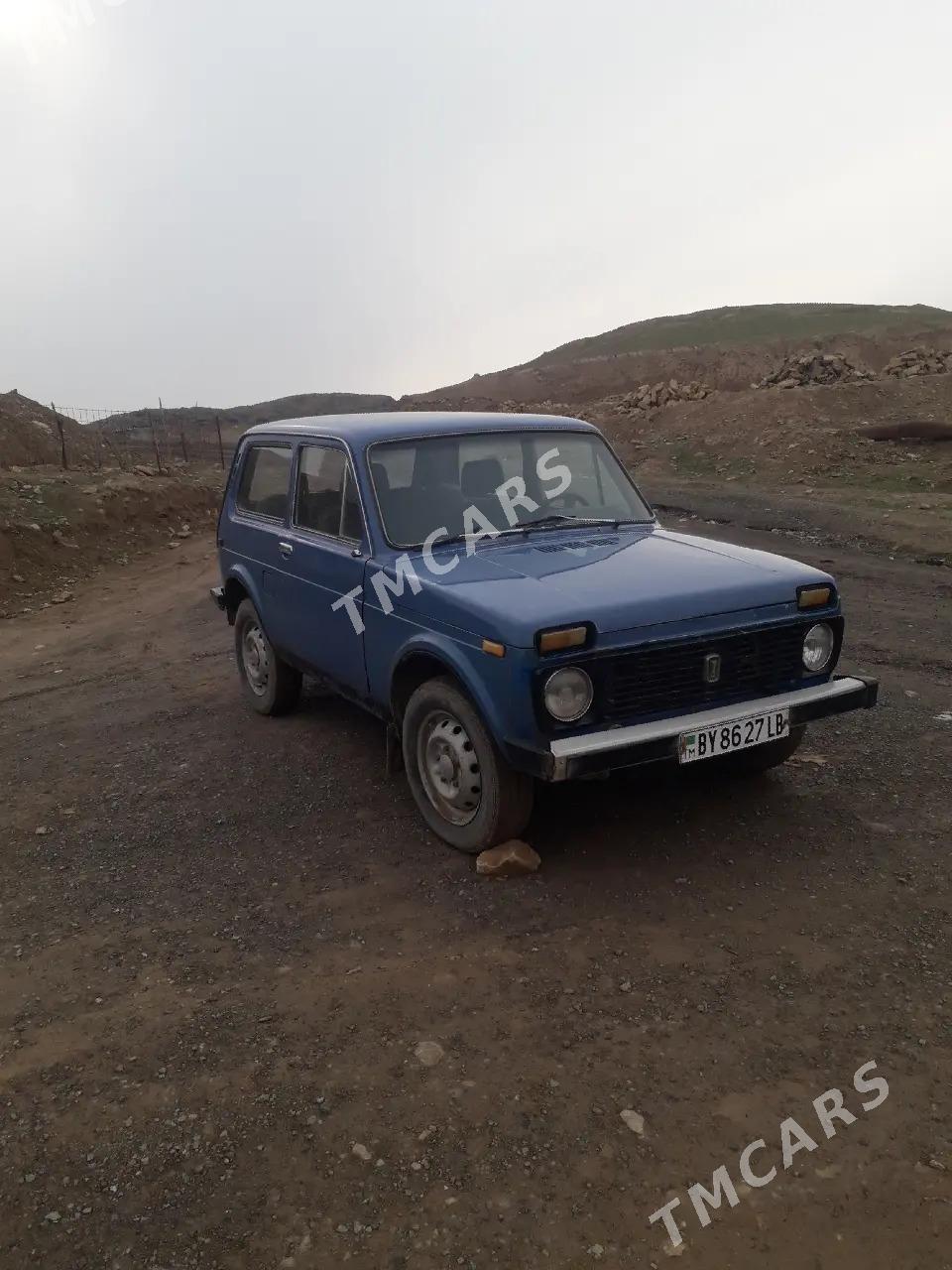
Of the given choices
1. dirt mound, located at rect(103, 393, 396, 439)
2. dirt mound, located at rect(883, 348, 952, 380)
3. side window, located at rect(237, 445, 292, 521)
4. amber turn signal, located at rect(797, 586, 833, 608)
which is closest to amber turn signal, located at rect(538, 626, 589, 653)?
amber turn signal, located at rect(797, 586, 833, 608)

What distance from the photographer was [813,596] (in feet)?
13.4

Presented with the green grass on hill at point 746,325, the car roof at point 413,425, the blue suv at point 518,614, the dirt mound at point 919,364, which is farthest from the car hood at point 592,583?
the green grass on hill at point 746,325

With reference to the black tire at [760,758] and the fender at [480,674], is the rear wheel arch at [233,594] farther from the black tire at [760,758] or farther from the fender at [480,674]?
the black tire at [760,758]

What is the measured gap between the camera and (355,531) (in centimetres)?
476

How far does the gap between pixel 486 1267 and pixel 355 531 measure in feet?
10.8

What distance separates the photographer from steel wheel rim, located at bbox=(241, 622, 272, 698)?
6151 mm

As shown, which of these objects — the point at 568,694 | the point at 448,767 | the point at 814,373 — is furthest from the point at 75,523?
the point at 814,373

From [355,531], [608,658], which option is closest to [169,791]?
[355,531]

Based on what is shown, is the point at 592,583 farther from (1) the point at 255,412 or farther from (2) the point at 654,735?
(1) the point at 255,412

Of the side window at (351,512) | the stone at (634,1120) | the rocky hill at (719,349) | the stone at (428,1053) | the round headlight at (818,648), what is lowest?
the stone at (634,1120)

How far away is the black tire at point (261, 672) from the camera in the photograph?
6051mm

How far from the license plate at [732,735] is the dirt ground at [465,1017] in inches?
21.4

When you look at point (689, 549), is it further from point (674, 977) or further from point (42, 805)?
point (42, 805)

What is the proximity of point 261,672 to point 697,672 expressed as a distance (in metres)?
3.36
